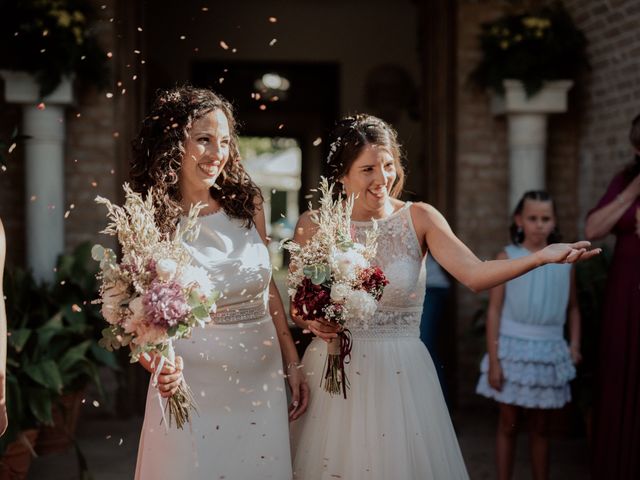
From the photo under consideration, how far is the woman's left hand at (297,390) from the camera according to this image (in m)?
3.38

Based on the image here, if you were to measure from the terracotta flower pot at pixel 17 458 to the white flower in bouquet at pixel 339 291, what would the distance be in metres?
2.66

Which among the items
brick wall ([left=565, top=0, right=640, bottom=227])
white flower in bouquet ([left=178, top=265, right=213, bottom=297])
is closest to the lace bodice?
white flower in bouquet ([left=178, top=265, right=213, bottom=297])

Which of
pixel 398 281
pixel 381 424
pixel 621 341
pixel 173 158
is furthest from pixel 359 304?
pixel 621 341

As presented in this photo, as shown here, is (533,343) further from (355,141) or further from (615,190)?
(355,141)

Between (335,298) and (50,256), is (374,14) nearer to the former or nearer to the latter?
(50,256)

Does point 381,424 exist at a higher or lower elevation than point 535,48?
lower

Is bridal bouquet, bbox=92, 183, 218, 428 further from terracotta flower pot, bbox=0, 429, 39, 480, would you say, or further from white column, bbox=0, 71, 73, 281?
white column, bbox=0, 71, 73, 281

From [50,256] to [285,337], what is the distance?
146 inches

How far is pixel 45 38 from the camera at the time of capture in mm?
6371

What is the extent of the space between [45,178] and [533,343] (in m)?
3.92

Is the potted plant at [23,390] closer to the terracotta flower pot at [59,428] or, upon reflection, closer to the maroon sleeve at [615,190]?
the terracotta flower pot at [59,428]

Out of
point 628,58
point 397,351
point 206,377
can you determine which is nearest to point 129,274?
point 206,377

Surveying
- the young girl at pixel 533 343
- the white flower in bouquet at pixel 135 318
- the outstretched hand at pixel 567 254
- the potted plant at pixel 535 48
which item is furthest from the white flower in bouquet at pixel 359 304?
the potted plant at pixel 535 48

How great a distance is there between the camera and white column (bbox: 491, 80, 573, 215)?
6.71 metres
